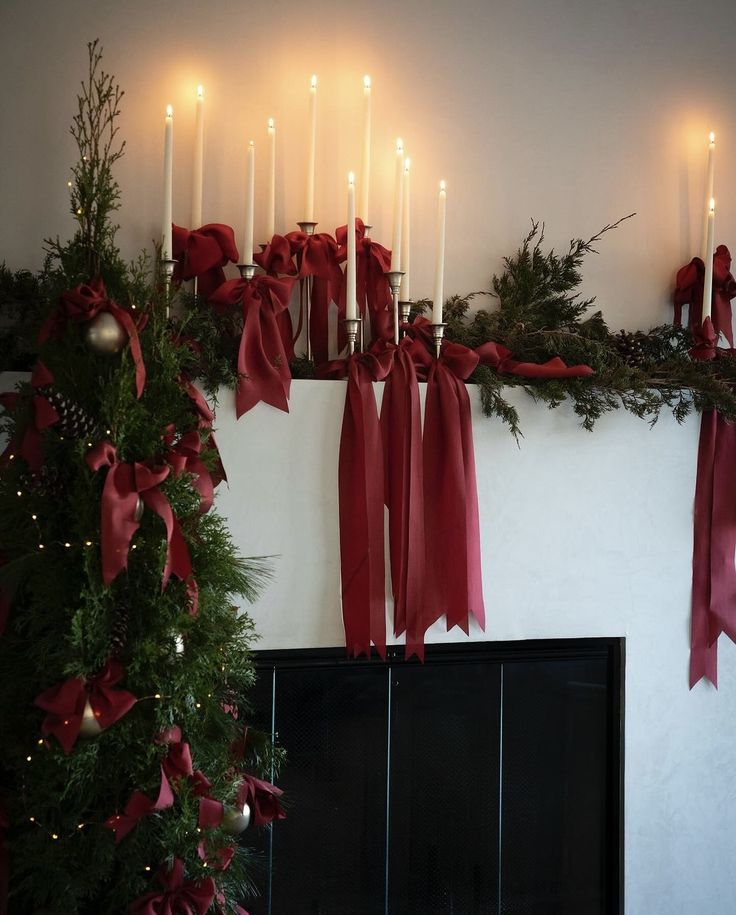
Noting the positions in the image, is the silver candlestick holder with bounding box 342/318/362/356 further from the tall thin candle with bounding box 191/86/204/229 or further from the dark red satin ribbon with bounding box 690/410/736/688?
the dark red satin ribbon with bounding box 690/410/736/688

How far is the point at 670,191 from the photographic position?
2.78m

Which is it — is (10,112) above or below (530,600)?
above

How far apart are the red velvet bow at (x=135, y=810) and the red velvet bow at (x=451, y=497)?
795 millimetres

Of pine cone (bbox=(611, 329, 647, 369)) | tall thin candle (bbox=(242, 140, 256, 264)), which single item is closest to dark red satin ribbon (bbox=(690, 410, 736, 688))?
pine cone (bbox=(611, 329, 647, 369))

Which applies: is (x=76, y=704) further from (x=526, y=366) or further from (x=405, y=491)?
(x=526, y=366)

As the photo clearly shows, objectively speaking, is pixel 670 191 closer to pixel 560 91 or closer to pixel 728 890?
pixel 560 91

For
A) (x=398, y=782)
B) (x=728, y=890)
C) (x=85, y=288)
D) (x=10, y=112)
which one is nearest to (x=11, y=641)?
(x=85, y=288)

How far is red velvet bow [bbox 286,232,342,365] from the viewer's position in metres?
2.32

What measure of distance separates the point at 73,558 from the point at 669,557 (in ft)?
4.92

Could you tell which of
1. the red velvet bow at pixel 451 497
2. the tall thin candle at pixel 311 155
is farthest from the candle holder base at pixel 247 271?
the red velvet bow at pixel 451 497

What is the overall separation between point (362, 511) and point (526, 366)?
509 millimetres

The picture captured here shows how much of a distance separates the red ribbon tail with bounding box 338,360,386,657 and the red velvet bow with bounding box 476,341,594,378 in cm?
30

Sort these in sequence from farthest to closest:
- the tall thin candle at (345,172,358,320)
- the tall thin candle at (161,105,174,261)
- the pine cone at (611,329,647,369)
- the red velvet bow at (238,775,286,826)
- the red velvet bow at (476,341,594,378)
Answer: the pine cone at (611,329,647,369) < the red velvet bow at (476,341,594,378) < the tall thin candle at (345,172,358,320) < the tall thin candle at (161,105,174,261) < the red velvet bow at (238,775,286,826)

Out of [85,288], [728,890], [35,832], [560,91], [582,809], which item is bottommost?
[728,890]
